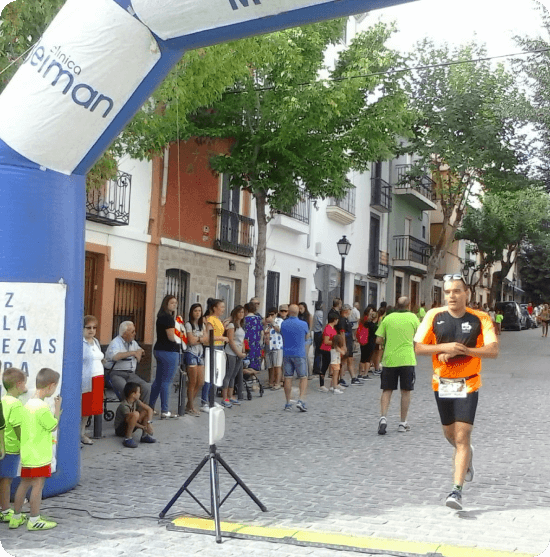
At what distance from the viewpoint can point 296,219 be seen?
23.1 meters

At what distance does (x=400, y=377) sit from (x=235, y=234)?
10.4 metres

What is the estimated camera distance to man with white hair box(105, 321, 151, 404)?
938cm

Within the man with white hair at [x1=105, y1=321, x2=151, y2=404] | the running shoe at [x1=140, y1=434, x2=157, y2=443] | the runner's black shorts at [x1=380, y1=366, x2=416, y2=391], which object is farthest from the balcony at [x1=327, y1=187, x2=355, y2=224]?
the running shoe at [x1=140, y1=434, x2=157, y2=443]

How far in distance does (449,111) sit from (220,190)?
413 inches

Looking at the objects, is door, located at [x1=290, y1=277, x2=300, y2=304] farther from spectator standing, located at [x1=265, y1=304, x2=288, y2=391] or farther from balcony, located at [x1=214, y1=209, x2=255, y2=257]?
spectator standing, located at [x1=265, y1=304, x2=288, y2=391]

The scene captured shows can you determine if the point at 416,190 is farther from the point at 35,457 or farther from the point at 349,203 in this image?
the point at 35,457

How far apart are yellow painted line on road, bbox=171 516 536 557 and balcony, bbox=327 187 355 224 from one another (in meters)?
20.0

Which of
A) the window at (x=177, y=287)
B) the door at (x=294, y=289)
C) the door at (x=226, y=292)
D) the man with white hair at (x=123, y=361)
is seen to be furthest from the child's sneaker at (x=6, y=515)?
the door at (x=294, y=289)

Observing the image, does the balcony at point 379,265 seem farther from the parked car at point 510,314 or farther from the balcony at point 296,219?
the parked car at point 510,314

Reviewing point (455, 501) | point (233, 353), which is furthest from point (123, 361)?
point (455, 501)

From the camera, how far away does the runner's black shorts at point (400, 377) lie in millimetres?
10062

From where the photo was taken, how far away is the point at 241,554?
4.91 m

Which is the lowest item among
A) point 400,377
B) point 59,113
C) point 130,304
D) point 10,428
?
point 10,428

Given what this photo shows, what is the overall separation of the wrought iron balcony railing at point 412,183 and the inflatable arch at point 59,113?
944 inches
